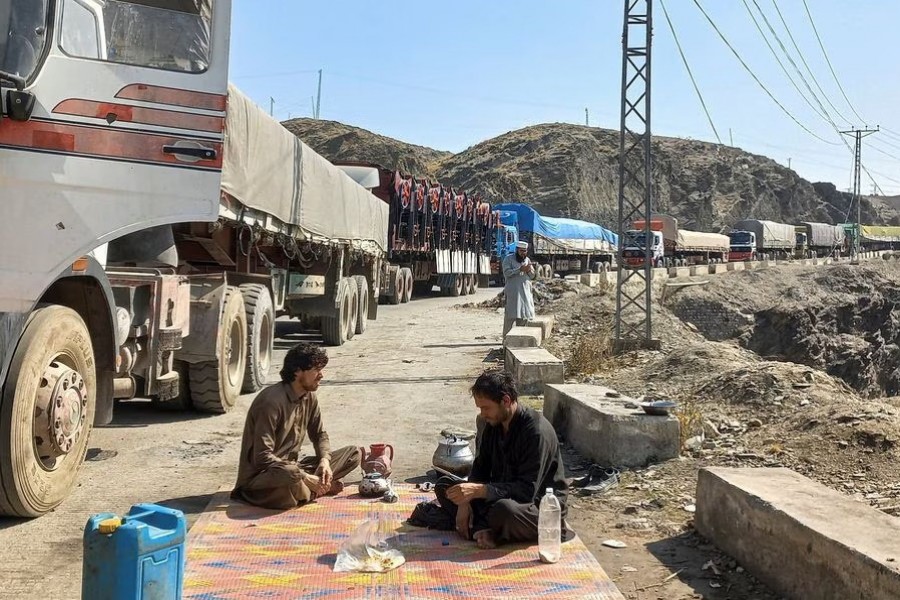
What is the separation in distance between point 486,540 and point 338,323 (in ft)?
31.4

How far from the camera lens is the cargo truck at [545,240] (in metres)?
34.6

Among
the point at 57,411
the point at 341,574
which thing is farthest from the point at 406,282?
the point at 341,574

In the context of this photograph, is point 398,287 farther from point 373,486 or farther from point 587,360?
point 373,486

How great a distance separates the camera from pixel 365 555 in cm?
390

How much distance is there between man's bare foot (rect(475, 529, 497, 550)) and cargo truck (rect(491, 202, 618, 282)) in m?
28.2

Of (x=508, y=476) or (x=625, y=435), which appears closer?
(x=508, y=476)

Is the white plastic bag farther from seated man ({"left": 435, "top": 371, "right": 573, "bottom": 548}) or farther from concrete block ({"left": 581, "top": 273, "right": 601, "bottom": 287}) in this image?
concrete block ({"left": 581, "top": 273, "right": 601, "bottom": 287})

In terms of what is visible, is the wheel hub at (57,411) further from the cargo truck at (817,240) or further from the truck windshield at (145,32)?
the cargo truck at (817,240)

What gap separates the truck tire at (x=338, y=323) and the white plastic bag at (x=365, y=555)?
9426 millimetres

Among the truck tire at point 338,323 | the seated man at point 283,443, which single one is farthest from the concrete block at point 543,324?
the seated man at point 283,443

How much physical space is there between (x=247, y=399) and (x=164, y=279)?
2867 millimetres

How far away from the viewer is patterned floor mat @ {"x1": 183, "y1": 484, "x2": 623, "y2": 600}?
3553mm

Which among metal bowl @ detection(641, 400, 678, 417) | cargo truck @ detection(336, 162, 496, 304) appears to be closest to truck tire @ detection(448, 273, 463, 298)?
cargo truck @ detection(336, 162, 496, 304)

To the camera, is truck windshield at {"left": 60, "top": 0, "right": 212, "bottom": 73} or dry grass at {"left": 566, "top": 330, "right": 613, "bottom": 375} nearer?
truck windshield at {"left": 60, "top": 0, "right": 212, "bottom": 73}
